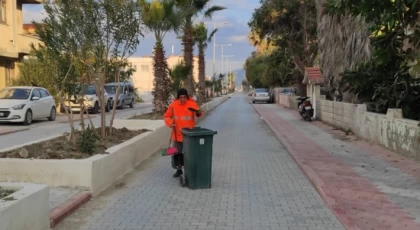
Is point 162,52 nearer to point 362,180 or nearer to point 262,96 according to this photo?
point 362,180

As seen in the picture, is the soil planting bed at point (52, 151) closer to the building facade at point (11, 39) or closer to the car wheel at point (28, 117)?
the car wheel at point (28, 117)

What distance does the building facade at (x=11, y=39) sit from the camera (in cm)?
2886

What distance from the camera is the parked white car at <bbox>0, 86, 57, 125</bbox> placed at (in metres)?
19.9

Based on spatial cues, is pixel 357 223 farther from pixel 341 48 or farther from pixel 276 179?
pixel 341 48

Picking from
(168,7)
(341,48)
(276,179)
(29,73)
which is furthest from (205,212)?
(29,73)

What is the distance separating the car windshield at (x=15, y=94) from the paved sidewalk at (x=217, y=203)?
40.9 ft

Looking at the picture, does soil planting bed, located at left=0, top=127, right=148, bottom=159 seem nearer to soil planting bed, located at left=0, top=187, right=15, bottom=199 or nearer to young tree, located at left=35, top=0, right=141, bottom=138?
young tree, located at left=35, top=0, right=141, bottom=138

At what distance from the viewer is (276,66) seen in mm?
45812

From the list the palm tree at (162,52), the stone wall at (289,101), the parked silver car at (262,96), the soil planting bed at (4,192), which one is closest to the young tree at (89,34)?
the soil planting bed at (4,192)

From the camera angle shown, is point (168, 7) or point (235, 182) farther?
point (168, 7)

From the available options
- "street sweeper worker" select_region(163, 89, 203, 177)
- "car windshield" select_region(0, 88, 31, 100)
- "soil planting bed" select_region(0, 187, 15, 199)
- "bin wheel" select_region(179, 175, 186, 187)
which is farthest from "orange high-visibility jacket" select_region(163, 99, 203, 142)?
"car windshield" select_region(0, 88, 31, 100)

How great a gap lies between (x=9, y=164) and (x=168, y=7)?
11.7m

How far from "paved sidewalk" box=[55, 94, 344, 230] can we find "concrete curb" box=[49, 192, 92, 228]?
3.3 inches

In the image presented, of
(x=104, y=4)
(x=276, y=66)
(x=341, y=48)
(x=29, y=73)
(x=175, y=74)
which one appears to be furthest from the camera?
(x=276, y=66)
